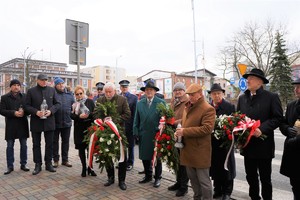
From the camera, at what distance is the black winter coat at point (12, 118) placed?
20.1ft

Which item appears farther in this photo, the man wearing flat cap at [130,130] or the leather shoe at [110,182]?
the man wearing flat cap at [130,130]

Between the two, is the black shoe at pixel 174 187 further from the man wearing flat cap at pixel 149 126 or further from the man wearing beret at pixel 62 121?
the man wearing beret at pixel 62 121

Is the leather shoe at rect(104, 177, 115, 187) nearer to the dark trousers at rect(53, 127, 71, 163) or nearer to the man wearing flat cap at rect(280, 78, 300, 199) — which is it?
the dark trousers at rect(53, 127, 71, 163)

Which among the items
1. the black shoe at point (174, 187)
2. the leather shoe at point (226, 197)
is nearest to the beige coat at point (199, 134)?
the leather shoe at point (226, 197)

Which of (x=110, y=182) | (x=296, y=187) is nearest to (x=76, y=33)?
(x=110, y=182)

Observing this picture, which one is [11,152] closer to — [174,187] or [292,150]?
[174,187]

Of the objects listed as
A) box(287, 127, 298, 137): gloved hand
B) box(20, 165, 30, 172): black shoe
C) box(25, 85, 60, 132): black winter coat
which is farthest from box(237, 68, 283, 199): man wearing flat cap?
box(20, 165, 30, 172): black shoe

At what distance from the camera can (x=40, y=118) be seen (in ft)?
19.6

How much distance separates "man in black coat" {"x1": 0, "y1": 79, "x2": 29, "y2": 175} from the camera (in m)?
6.11

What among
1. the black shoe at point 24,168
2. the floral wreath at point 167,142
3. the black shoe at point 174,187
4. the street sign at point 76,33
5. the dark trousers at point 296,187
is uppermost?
the street sign at point 76,33

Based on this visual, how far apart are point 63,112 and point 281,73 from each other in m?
33.8

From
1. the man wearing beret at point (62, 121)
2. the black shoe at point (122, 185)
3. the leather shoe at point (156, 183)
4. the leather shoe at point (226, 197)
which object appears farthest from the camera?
the man wearing beret at point (62, 121)

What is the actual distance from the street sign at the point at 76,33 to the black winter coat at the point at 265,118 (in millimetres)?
5341

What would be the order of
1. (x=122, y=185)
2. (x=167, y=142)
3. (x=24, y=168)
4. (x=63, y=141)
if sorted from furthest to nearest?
(x=63, y=141) < (x=24, y=168) < (x=122, y=185) < (x=167, y=142)
